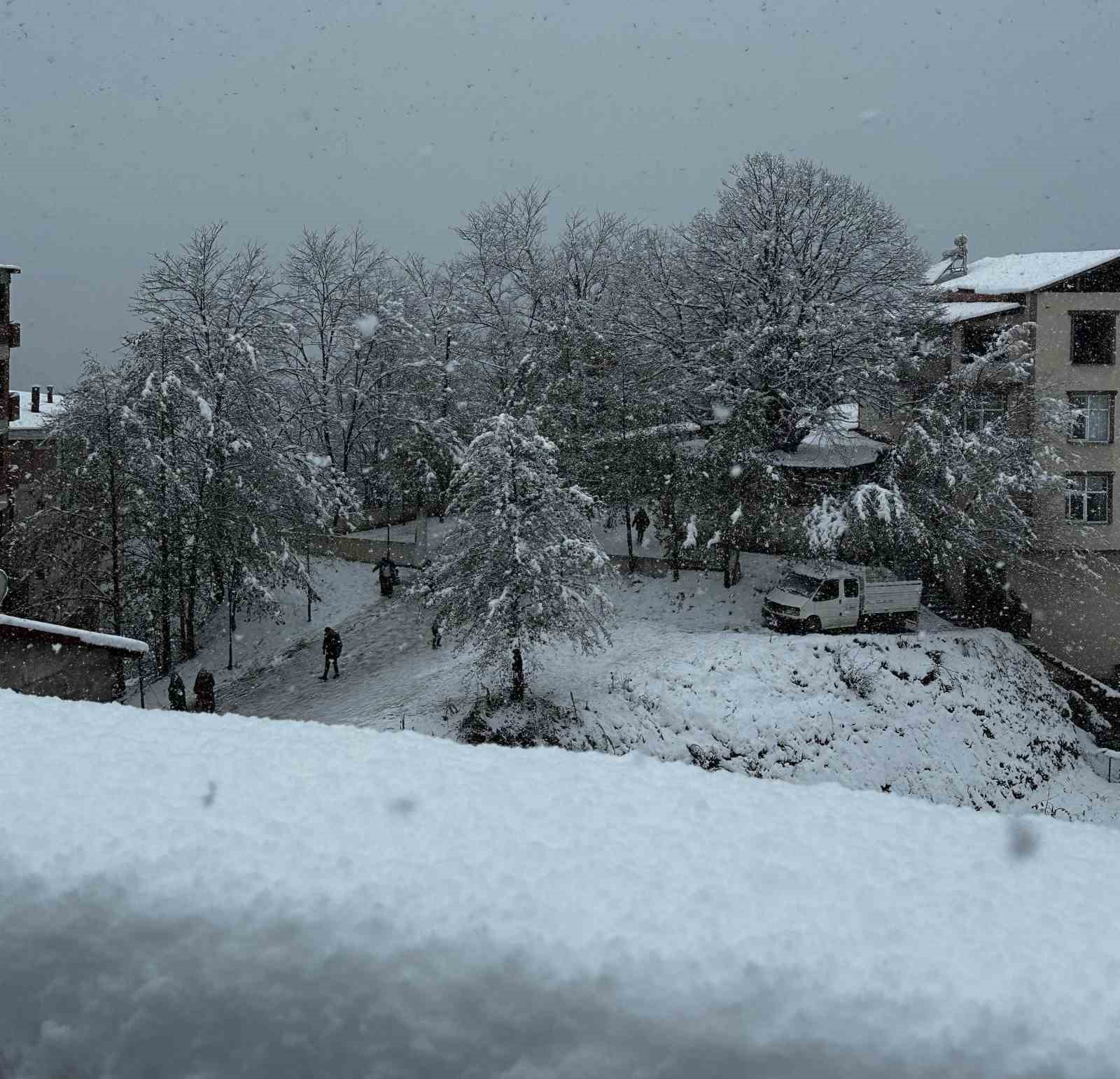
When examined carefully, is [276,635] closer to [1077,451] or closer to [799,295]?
[799,295]

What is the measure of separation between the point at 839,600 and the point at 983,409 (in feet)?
32.3

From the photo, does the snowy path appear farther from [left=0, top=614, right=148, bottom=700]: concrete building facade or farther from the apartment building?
the apartment building

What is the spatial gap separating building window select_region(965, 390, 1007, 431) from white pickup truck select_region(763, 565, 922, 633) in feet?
22.8

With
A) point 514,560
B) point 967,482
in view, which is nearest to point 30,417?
point 514,560

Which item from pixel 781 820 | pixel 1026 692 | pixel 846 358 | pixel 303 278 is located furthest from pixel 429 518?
pixel 781 820

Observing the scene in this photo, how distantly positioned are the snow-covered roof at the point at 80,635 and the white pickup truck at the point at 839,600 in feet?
56.6

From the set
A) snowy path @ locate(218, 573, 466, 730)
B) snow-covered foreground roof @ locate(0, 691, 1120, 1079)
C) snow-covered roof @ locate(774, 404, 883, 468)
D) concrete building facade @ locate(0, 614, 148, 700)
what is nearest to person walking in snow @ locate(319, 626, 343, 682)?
snowy path @ locate(218, 573, 466, 730)

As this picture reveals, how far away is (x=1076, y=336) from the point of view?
3059 cm

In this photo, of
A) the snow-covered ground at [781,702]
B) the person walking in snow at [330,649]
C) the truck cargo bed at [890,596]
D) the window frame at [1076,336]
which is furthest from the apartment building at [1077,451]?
the person walking in snow at [330,649]

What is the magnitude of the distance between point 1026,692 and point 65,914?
26.5m

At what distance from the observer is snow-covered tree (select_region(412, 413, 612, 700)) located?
1947cm

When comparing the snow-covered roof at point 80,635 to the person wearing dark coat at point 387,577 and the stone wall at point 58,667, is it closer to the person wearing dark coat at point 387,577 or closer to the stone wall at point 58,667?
the stone wall at point 58,667

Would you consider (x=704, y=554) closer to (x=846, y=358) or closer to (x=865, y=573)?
(x=865, y=573)

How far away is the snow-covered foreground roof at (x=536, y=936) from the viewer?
5.27 ft
